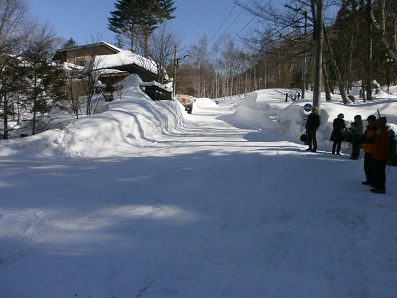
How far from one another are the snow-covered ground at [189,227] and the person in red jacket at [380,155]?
303 mm

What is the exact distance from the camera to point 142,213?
454cm

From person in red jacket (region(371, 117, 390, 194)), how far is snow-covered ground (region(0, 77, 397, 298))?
1.00 feet

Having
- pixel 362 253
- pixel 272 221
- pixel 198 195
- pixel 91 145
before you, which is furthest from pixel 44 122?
pixel 362 253

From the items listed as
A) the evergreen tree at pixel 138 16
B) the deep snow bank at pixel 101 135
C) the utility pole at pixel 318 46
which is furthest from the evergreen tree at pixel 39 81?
the evergreen tree at pixel 138 16

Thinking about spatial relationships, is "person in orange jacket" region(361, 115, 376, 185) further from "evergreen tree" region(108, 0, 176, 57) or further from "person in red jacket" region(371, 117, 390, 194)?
"evergreen tree" region(108, 0, 176, 57)

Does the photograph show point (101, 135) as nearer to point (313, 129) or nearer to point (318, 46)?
point (313, 129)

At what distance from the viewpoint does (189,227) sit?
4.11 metres

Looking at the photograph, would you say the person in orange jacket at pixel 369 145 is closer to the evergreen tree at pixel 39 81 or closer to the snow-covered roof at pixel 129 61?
the evergreen tree at pixel 39 81

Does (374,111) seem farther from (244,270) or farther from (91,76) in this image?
(91,76)

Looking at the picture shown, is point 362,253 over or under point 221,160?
under

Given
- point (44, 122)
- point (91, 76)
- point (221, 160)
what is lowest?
point (221, 160)

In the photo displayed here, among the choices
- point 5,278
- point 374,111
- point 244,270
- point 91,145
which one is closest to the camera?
point 5,278

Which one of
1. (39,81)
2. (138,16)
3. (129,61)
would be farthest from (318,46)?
(138,16)

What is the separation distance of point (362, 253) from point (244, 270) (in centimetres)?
155
